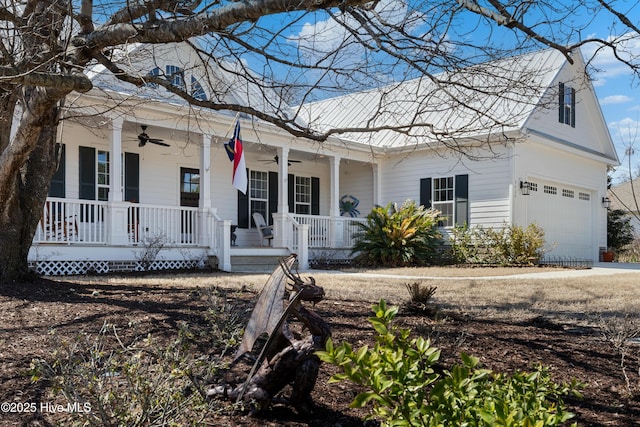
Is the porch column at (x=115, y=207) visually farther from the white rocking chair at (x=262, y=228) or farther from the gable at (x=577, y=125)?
the gable at (x=577, y=125)

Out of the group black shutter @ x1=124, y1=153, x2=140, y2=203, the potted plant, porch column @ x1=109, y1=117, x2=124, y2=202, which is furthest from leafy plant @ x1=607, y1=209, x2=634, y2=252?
porch column @ x1=109, y1=117, x2=124, y2=202

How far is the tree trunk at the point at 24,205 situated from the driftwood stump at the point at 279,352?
14.4 feet

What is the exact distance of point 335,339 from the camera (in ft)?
13.8

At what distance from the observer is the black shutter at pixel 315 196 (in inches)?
760

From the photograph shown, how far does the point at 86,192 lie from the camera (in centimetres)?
1352

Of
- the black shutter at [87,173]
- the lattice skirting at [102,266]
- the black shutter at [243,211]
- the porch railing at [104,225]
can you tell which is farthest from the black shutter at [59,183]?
the black shutter at [243,211]

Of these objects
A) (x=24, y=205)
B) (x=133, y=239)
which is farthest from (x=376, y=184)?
(x=24, y=205)

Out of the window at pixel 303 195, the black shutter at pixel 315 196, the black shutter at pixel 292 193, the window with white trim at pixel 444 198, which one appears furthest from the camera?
the black shutter at pixel 315 196

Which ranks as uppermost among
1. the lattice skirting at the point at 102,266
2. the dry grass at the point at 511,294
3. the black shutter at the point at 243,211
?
the black shutter at the point at 243,211

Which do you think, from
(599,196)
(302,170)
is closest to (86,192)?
(302,170)

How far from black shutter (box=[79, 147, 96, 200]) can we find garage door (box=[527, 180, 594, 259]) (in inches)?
481

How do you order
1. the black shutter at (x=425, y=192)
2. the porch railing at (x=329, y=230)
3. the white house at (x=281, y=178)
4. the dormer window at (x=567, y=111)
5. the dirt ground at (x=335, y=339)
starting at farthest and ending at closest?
1. the dormer window at (x=567, y=111)
2. the black shutter at (x=425, y=192)
3. the porch railing at (x=329, y=230)
4. the white house at (x=281, y=178)
5. the dirt ground at (x=335, y=339)

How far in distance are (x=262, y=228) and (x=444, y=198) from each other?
225 inches

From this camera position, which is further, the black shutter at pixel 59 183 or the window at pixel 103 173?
the window at pixel 103 173
